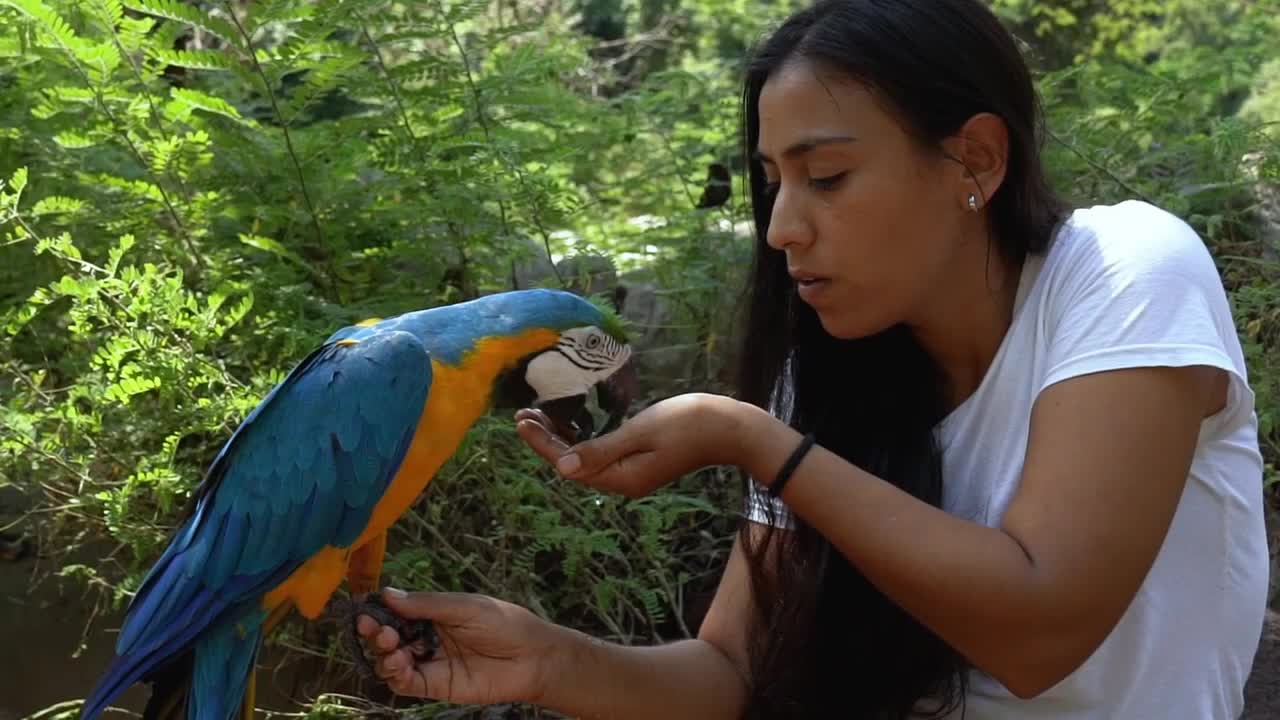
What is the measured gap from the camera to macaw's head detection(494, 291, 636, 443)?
1431 mm

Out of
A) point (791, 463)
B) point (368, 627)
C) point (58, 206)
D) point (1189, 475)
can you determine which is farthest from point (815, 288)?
point (58, 206)

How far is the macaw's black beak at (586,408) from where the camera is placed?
4.74 feet

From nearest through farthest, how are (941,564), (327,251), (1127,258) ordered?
1. (941,564)
2. (1127,258)
3. (327,251)

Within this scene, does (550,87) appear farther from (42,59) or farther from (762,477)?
(762,477)

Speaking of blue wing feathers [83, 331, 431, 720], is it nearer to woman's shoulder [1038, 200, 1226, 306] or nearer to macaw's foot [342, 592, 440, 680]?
macaw's foot [342, 592, 440, 680]

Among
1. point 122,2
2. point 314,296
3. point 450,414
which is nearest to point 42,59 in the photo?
point 122,2

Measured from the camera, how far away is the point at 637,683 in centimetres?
129

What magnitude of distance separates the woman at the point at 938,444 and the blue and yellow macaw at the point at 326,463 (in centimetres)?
19

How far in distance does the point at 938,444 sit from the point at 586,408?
43 cm

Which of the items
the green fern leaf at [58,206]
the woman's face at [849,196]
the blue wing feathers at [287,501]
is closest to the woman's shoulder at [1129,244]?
the woman's face at [849,196]

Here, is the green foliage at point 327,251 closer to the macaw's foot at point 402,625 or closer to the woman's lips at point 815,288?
the macaw's foot at point 402,625

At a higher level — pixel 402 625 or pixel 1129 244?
pixel 1129 244

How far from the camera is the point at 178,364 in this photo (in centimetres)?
181

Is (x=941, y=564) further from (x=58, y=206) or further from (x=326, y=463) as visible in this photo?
(x=58, y=206)
